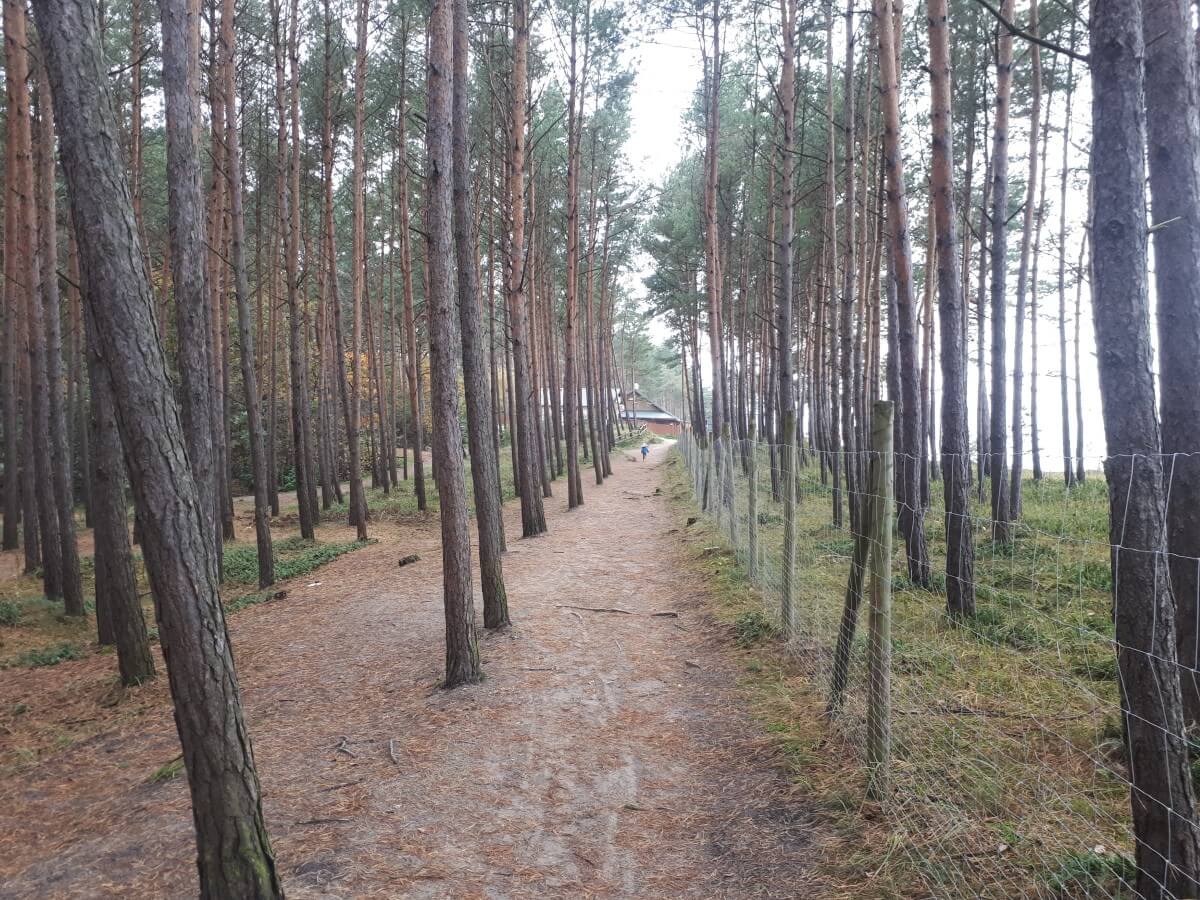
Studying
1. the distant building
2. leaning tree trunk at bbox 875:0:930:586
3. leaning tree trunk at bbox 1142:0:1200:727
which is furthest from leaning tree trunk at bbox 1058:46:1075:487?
the distant building

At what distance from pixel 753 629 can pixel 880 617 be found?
3.13 meters

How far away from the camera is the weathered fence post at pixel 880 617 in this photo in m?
3.66

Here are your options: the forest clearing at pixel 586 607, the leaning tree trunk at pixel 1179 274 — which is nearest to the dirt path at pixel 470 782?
the forest clearing at pixel 586 607

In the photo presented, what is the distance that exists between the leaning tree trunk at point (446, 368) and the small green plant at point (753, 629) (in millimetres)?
2421

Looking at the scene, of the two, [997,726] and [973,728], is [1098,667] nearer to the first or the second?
[997,726]

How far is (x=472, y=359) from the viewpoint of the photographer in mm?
7695

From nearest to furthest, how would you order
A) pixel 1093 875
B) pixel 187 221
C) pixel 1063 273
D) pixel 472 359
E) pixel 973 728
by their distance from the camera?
1. pixel 1093 875
2. pixel 973 728
3. pixel 187 221
4. pixel 472 359
5. pixel 1063 273

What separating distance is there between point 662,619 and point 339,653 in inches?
131

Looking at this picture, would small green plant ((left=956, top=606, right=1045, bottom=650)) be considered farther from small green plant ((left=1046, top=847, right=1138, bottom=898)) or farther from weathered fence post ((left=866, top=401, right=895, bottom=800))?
small green plant ((left=1046, top=847, right=1138, bottom=898))

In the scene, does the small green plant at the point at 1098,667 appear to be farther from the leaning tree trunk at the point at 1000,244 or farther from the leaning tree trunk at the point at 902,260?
the leaning tree trunk at the point at 1000,244

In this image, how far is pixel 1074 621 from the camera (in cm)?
610

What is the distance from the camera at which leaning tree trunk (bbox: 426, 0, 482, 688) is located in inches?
231

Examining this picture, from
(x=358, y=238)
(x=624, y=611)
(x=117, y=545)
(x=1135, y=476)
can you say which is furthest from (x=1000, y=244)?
(x=358, y=238)

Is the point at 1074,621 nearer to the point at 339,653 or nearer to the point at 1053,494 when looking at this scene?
the point at 339,653
